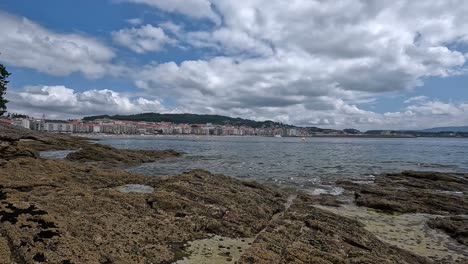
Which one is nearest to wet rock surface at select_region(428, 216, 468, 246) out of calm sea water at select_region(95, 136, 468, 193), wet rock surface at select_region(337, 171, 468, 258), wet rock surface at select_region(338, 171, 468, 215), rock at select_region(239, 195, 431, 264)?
wet rock surface at select_region(337, 171, 468, 258)

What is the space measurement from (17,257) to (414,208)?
18.8 metres

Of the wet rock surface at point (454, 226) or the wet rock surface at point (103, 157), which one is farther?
the wet rock surface at point (103, 157)

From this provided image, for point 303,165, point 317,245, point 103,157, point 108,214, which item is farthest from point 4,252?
point 303,165

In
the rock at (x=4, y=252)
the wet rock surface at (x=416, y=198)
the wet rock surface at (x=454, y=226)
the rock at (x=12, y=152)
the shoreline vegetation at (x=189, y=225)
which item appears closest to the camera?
the rock at (x=4, y=252)

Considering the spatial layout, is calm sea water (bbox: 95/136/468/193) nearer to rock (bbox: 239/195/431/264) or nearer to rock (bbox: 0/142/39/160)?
rock (bbox: 0/142/39/160)

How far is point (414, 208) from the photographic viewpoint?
19031 millimetres

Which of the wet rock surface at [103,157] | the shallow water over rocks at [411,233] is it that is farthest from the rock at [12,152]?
the wet rock surface at [103,157]

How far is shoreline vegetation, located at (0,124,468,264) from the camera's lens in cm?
829

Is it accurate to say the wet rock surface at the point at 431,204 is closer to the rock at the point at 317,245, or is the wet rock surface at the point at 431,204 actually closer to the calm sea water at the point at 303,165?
the calm sea water at the point at 303,165

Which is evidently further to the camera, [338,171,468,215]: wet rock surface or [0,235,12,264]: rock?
[338,171,468,215]: wet rock surface

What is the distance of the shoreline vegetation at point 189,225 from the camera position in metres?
8.29

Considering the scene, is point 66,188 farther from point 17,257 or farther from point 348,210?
point 348,210

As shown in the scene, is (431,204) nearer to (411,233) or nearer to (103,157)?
(411,233)

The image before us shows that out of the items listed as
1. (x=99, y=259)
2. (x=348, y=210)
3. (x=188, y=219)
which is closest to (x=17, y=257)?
(x=99, y=259)
